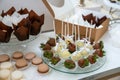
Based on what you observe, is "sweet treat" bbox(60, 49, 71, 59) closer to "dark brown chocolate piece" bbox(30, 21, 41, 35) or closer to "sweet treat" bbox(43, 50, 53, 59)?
"sweet treat" bbox(43, 50, 53, 59)

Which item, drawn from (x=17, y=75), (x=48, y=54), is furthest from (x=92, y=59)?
(x=17, y=75)

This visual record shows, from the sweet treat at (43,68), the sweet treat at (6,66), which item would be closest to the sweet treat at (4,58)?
the sweet treat at (6,66)

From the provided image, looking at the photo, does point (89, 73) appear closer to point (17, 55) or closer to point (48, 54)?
point (48, 54)

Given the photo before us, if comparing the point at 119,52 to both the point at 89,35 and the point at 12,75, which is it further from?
the point at 12,75

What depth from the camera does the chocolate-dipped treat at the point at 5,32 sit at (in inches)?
32.5

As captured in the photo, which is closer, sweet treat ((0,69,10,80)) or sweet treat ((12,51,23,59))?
sweet treat ((0,69,10,80))

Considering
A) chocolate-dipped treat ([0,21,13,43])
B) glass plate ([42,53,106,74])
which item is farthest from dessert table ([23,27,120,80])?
chocolate-dipped treat ([0,21,13,43])

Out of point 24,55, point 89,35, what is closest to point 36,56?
point 24,55

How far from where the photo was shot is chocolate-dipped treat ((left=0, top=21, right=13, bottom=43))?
2.71ft

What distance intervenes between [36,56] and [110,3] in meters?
0.54

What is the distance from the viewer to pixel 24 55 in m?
0.88

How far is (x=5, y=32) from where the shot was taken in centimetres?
83

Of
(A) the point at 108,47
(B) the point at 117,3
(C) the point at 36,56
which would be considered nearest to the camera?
(C) the point at 36,56

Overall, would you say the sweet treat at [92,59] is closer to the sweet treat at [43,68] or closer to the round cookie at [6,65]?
the sweet treat at [43,68]
